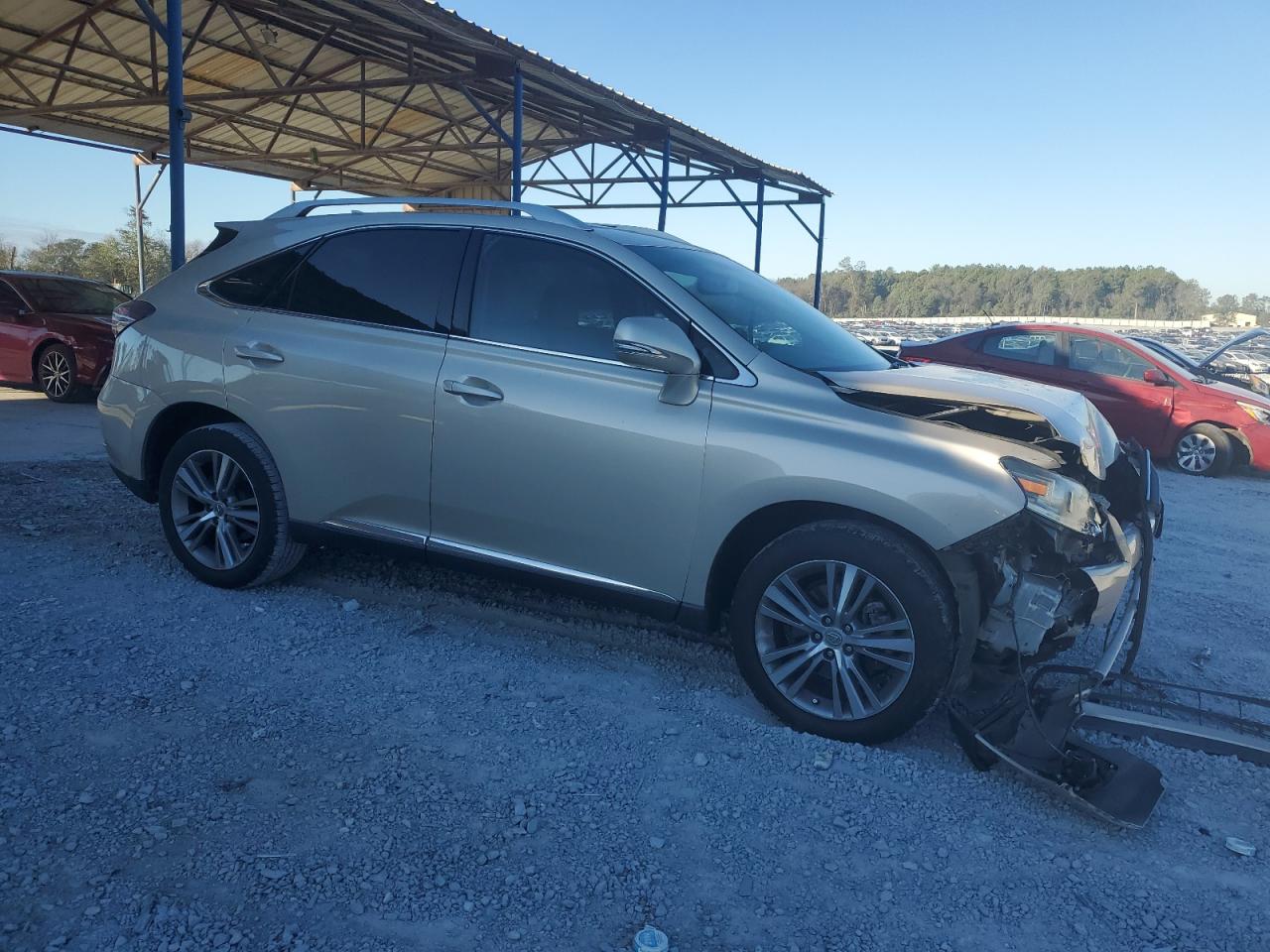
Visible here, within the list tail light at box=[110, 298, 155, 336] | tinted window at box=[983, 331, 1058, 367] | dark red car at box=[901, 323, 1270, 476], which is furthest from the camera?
tinted window at box=[983, 331, 1058, 367]

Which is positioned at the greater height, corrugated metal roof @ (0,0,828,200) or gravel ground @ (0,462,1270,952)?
corrugated metal roof @ (0,0,828,200)

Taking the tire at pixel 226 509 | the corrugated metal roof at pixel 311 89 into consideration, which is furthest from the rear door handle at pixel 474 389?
the corrugated metal roof at pixel 311 89

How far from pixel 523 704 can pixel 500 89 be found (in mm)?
12194

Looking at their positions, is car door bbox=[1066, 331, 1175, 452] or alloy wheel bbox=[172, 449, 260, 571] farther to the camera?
car door bbox=[1066, 331, 1175, 452]

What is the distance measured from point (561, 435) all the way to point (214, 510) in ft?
6.29

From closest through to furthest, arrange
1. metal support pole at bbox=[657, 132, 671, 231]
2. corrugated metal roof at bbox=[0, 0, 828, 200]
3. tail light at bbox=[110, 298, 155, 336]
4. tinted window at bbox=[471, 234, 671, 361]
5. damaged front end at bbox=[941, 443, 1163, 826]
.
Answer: damaged front end at bbox=[941, 443, 1163, 826] → tinted window at bbox=[471, 234, 671, 361] → tail light at bbox=[110, 298, 155, 336] → corrugated metal roof at bbox=[0, 0, 828, 200] → metal support pole at bbox=[657, 132, 671, 231]

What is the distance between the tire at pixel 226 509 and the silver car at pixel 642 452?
13mm

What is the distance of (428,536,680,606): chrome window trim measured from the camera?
11.1 ft

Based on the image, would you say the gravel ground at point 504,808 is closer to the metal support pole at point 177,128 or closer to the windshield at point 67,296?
the metal support pole at point 177,128

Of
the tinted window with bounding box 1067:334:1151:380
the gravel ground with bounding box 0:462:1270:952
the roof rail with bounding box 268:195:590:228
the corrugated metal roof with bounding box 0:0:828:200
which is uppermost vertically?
the corrugated metal roof with bounding box 0:0:828:200

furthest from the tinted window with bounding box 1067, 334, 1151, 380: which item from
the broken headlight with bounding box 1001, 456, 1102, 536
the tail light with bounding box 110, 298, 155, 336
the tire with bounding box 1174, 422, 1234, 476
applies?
the tail light with bounding box 110, 298, 155, 336

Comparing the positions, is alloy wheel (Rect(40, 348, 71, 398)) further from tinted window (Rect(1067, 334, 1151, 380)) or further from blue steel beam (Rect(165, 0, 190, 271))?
tinted window (Rect(1067, 334, 1151, 380))

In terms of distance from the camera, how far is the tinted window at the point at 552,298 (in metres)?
3.46

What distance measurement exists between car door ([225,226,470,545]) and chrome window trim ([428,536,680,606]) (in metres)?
0.12
